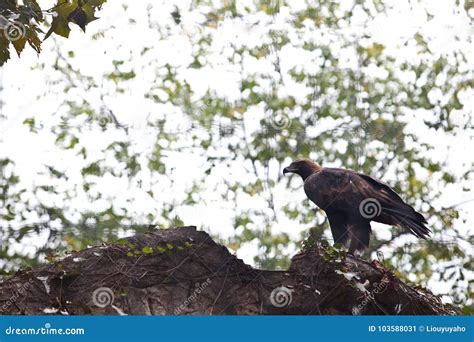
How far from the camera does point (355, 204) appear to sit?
236 inches

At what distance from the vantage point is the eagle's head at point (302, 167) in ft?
22.0

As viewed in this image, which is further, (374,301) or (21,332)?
(374,301)

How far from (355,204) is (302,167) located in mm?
920

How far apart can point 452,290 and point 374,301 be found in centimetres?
215

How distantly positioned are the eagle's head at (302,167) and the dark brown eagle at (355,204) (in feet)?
1.04

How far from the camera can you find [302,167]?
6.74 m

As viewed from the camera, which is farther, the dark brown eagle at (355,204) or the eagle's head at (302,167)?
the eagle's head at (302,167)

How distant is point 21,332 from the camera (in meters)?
4.12

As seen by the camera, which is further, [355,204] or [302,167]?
[302,167]

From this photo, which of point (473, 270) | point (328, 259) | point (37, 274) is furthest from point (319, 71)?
point (37, 274)

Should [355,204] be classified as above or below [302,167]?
below

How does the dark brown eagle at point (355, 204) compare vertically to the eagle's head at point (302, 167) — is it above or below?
below

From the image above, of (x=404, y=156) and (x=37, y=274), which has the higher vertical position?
(x=404, y=156)

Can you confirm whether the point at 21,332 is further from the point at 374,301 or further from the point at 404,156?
the point at 404,156
